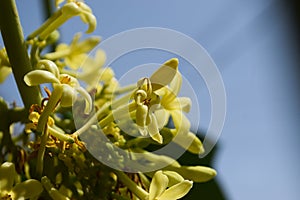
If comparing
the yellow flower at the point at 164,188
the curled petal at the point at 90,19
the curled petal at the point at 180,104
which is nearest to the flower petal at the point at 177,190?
the yellow flower at the point at 164,188

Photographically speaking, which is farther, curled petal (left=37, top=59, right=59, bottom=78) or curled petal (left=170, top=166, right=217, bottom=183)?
curled petal (left=170, top=166, right=217, bottom=183)

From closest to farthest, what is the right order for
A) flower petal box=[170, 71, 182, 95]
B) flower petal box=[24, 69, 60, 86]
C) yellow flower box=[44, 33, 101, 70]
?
flower petal box=[24, 69, 60, 86] → flower petal box=[170, 71, 182, 95] → yellow flower box=[44, 33, 101, 70]

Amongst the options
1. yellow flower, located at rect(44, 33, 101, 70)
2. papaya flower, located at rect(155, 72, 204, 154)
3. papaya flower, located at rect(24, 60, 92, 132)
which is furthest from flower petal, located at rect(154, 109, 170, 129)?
yellow flower, located at rect(44, 33, 101, 70)

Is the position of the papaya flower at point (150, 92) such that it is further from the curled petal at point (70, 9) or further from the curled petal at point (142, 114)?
the curled petal at point (70, 9)

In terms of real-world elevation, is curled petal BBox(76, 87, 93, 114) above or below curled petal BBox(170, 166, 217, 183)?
above

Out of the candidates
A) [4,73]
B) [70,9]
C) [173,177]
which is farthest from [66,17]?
[173,177]

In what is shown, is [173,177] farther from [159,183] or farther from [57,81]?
[57,81]

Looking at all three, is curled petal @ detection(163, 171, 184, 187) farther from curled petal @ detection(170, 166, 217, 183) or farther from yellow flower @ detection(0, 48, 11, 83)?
yellow flower @ detection(0, 48, 11, 83)
